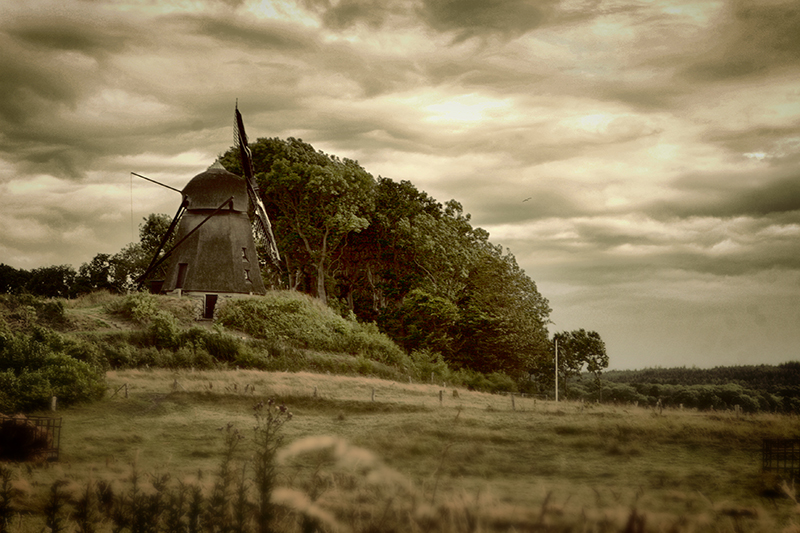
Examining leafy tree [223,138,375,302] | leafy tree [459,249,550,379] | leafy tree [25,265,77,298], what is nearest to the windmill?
leafy tree [223,138,375,302]

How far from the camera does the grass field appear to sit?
718 centimetres

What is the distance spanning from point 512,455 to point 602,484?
3.38m

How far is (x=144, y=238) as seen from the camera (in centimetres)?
5328

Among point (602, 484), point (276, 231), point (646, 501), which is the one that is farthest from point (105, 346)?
point (646, 501)

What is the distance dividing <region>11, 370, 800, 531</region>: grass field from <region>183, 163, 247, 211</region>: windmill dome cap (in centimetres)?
1516

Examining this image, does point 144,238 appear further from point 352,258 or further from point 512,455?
point 512,455

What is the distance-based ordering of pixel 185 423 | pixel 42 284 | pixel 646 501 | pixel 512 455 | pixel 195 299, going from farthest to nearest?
pixel 42 284 → pixel 195 299 → pixel 185 423 → pixel 512 455 → pixel 646 501

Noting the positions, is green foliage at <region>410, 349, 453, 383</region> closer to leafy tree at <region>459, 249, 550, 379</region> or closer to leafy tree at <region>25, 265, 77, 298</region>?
leafy tree at <region>459, 249, 550, 379</region>

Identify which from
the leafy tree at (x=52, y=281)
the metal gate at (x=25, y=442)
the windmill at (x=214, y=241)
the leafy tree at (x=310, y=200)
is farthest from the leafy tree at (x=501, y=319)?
the leafy tree at (x=52, y=281)

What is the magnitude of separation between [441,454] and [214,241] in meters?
33.9

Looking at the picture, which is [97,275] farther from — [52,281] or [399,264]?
[399,264]

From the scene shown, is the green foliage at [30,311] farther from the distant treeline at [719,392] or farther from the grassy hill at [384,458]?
the distant treeline at [719,392]

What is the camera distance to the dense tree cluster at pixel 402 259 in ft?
140

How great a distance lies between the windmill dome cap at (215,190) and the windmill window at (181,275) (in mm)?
3663
